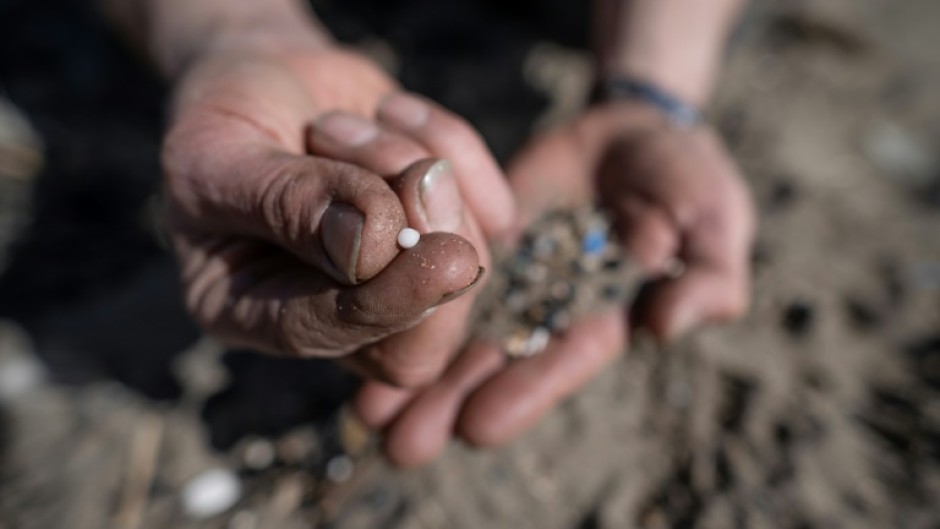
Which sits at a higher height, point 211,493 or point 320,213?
point 320,213

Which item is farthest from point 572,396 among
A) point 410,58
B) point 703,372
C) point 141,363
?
point 410,58

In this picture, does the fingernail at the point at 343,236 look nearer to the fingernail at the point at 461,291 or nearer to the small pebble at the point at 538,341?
the fingernail at the point at 461,291

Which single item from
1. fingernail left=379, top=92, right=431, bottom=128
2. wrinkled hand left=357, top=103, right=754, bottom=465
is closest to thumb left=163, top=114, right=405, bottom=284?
fingernail left=379, top=92, right=431, bottom=128

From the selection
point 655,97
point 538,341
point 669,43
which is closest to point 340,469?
point 538,341

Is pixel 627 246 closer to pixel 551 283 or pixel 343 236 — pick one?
pixel 551 283

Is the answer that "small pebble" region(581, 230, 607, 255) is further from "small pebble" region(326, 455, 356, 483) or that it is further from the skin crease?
"small pebble" region(326, 455, 356, 483)
